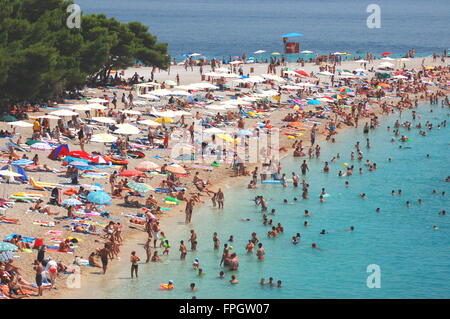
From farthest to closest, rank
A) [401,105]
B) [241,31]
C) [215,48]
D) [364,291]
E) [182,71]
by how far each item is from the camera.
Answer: [241,31]
[215,48]
[182,71]
[401,105]
[364,291]

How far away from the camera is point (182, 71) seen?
257 feet

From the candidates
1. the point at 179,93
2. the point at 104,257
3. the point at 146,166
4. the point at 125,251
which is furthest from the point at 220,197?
the point at 179,93

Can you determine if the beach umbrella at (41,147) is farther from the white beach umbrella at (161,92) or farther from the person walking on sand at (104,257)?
the white beach umbrella at (161,92)

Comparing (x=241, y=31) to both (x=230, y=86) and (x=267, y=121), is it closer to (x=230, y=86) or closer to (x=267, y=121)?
(x=230, y=86)

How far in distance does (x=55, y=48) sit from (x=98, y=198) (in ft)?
68.7

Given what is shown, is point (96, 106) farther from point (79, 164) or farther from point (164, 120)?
point (79, 164)

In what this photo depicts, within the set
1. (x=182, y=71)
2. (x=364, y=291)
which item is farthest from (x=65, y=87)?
(x=364, y=291)

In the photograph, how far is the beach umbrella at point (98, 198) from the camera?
34.8 meters

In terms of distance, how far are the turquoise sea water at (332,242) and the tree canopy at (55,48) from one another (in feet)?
52.0

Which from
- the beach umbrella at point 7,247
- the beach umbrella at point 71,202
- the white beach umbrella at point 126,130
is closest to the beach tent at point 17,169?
the beach umbrella at point 71,202

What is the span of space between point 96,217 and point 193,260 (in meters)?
5.26

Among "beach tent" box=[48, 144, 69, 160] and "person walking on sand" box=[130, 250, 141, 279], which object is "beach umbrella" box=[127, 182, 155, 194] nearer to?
"beach tent" box=[48, 144, 69, 160]

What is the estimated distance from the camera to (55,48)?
52719 mm

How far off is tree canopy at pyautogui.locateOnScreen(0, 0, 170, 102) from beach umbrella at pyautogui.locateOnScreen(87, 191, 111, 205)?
52.2 ft
